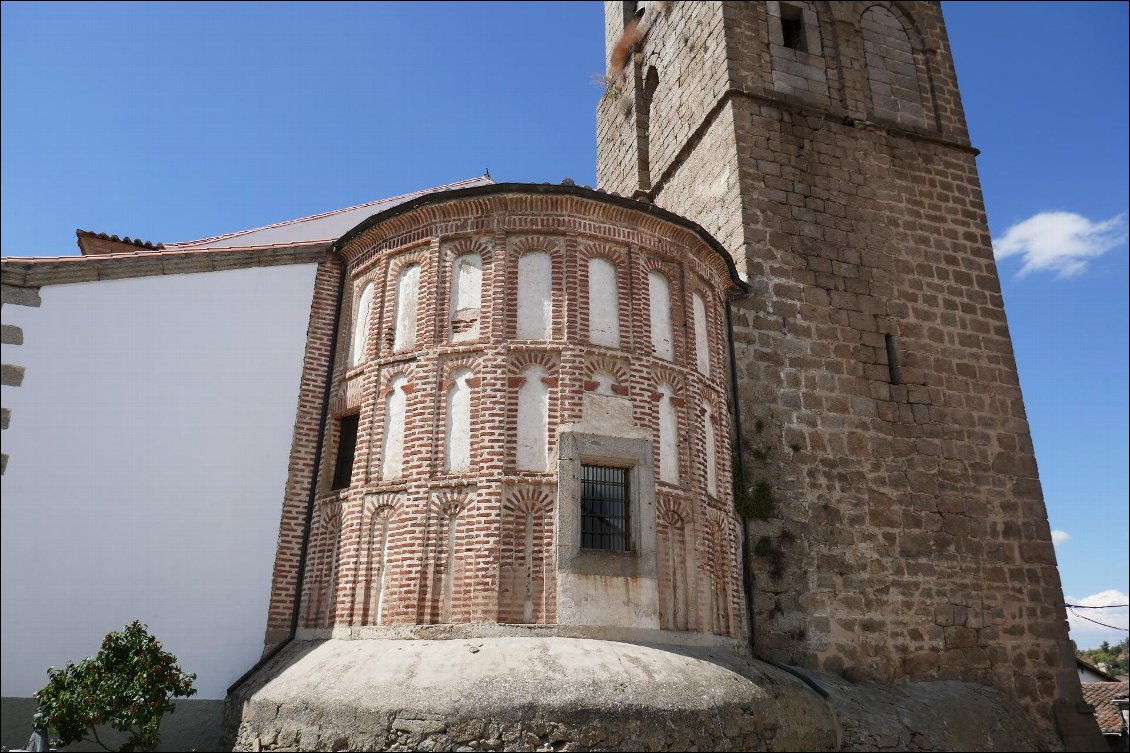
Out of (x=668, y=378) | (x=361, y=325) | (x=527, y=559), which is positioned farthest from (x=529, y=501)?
(x=361, y=325)

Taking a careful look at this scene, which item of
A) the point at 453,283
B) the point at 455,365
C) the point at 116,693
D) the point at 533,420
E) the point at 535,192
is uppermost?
the point at 535,192

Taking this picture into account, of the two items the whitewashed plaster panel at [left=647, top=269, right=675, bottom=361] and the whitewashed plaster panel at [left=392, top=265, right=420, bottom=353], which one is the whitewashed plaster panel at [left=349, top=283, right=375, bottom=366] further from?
the whitewashed plaster panel at [left=647, top=269, right=675, bottom=361]

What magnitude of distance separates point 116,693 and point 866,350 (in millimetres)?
10236

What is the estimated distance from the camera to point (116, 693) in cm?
764

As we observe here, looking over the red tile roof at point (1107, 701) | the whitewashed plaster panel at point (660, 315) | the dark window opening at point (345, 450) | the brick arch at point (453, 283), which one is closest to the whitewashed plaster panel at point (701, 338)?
the whitewashed plaster panel at point (660, 315)

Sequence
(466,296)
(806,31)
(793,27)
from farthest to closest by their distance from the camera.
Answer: (793,27) → (806,31) → (466,296)

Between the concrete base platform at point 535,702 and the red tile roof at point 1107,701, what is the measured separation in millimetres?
15962

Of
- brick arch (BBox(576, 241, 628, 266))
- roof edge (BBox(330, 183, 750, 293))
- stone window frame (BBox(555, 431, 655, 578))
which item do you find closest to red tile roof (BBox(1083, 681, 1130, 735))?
stone window frame (BBox(555, 431, 655, 578))

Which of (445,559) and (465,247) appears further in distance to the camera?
(465,247)

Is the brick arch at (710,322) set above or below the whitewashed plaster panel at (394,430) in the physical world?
above

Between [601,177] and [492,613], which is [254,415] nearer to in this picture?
[492,613]

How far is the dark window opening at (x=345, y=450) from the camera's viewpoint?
9891 mm

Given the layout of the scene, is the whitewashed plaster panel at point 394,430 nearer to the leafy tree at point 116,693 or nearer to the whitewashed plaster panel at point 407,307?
the whitewashed plaster panel at point 407,307

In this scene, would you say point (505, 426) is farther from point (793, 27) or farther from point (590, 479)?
point (793, 27)
